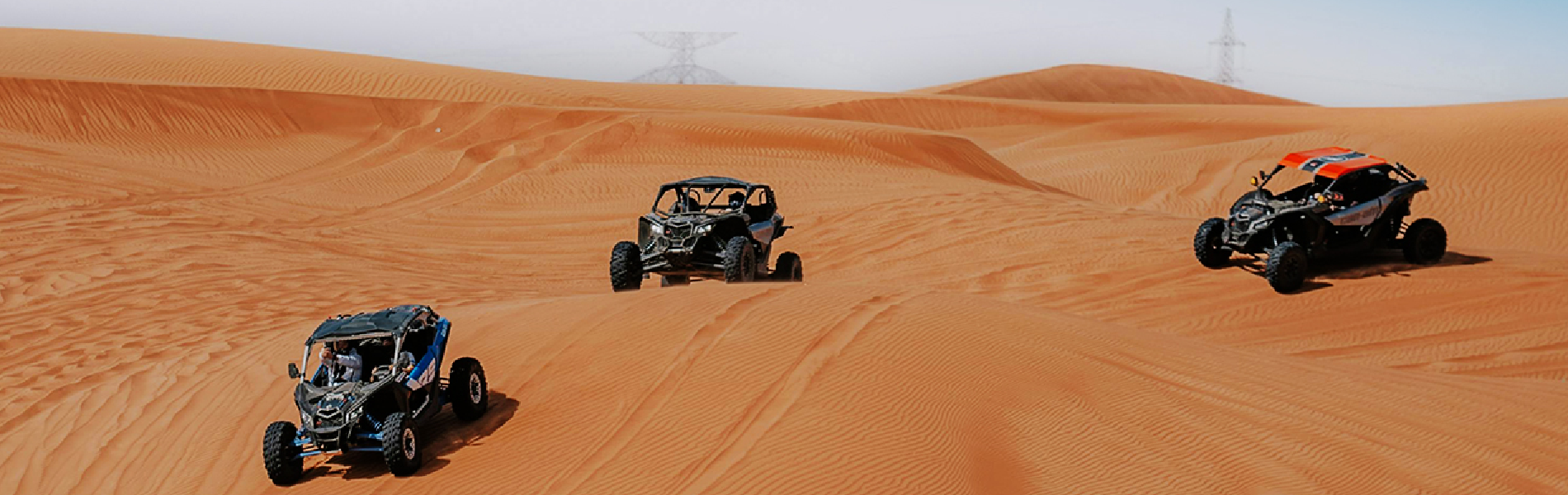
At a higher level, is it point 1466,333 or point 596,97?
point 596,97

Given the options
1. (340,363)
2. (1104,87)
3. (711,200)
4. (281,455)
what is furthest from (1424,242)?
(1104,87)

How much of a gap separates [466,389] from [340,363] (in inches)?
33.3

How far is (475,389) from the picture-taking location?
8547 mm

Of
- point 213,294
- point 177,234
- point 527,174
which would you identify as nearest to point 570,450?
point 213,294

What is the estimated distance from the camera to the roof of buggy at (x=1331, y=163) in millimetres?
15766

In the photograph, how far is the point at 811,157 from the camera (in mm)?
29078

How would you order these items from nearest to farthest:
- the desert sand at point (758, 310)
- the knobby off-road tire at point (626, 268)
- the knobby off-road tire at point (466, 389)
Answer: the desert sand at point (758, 310) < the knobby off-road tire at point (466, 389) < the knobby off-road tire at point (626, 268)

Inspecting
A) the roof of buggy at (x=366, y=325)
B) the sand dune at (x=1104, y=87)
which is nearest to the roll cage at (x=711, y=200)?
the roof of buggy at (x=366, y=325)

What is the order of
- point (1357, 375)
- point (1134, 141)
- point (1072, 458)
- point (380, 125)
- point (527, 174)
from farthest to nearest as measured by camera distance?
point (1134, 141), point (380, 125), point (527, 174), point (1357, 375), point (1072, 458)

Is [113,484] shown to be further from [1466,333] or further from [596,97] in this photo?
[596,97]

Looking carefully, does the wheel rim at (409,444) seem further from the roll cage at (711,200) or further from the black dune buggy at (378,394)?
the roll cage at (711,200)

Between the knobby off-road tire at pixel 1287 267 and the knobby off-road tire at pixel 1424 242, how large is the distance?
80.3 inches

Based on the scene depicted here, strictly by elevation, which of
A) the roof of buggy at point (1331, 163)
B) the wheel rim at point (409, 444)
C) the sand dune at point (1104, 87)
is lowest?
the wheel rim at point (409, 444)

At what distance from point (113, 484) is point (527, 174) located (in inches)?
752
